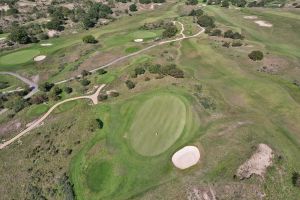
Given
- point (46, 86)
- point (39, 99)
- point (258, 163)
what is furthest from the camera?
point (46, 86)

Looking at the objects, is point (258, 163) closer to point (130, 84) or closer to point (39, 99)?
point (130, 84)

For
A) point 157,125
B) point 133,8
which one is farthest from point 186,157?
point 133,8

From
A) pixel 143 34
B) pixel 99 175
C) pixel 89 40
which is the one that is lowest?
pixel 99 175

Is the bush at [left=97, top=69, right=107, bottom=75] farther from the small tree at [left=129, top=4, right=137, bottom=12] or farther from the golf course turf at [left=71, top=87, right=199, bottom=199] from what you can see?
the small tree at [left=129, top=4, right=137, bottom=12]

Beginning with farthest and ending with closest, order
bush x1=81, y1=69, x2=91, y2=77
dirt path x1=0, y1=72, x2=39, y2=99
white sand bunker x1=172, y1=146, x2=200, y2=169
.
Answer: bush x1=81, y1=69, x2=91, y2=77 < dirt path x1=0, y1=72, x2=39, y2=99 < white sand bunker x1=172, y1=146, x2=200, y2=169

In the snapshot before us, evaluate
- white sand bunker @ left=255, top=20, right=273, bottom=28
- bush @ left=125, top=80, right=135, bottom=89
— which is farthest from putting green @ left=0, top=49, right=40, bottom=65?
white sand bunker @ left=255, top=20, right=273, bottom=28

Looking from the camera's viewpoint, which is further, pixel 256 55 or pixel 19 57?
pixel 19 57

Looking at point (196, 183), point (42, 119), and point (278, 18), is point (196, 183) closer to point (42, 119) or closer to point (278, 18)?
point (42, 119)
